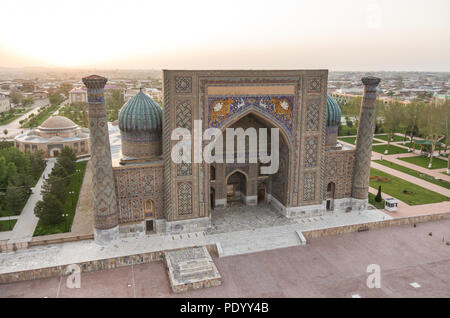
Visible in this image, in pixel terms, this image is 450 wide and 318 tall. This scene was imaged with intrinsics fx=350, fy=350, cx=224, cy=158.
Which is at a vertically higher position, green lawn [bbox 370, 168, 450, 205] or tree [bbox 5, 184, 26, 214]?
tree [bbox 5, 184, 26, 214]

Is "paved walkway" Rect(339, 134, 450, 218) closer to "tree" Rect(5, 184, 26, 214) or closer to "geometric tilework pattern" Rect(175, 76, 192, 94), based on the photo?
"geometric tilework pattern" Rect(175, 76, 192, 94)

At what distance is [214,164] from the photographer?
13508mm

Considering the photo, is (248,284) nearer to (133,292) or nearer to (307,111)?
(133,292)

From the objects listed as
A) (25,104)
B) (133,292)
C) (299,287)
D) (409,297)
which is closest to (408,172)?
(409,297)

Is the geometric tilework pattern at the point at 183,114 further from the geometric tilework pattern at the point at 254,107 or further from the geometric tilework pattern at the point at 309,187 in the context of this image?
the geometric tilework pattern at the point at 309,187

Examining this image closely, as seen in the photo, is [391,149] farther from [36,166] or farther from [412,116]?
[36,166]

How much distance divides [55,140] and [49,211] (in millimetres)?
11290

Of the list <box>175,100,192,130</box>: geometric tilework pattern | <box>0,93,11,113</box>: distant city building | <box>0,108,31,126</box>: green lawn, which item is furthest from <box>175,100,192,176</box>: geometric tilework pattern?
<box>0,93,11,113</box>: distant city building

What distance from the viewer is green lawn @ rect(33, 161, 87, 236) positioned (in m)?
12.3

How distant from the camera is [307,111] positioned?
41.5ft

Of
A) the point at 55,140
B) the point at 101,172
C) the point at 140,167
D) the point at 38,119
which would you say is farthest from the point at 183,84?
the point at 38,119

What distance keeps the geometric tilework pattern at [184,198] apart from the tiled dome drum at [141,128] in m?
1.54

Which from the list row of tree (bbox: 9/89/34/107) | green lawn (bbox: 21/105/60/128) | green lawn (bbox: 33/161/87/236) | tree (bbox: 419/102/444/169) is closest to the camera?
green lawn (bbox: 33/161/87/236)

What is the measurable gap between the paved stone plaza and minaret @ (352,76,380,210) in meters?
2.10
